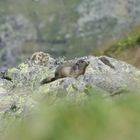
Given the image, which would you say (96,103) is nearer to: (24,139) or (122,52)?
(24,139)

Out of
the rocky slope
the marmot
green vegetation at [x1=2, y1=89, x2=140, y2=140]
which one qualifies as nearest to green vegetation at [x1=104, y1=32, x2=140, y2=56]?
the rocky slope

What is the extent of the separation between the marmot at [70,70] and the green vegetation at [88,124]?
412 inches

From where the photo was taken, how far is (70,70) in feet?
56.3

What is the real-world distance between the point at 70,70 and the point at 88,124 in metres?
11.2

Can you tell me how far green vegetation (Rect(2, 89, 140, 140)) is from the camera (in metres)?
5.81

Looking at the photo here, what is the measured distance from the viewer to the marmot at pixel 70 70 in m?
16.9

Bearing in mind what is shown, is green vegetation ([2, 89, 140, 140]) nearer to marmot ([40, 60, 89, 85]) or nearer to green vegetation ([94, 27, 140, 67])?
marmot ([40, 60, 89, 85])

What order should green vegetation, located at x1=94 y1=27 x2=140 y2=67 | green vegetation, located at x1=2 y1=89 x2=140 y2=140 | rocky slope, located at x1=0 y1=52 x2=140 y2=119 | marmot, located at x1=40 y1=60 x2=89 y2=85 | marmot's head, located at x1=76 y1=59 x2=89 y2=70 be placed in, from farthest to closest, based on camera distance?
1. green vegetation, located at x1=94 y1=27 x2=140 y2=67
2. marmot's head, located at x1=76 y1=59 x2=89 y2=70
3. marmot, located at x1=40 y1=60 x2=89 y2=85
4. rocky slope, located at x1=0 y1=52 x2=140 y2=119
5. green vegetation, located at x1=2 y1=89 x2=140 y2=140

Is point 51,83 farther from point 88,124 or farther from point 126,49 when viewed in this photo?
point 126,49

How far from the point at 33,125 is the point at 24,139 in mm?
288

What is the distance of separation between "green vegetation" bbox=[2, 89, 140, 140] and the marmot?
10476mm

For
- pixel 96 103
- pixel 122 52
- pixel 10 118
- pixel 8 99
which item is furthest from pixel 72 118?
pixel 122 52

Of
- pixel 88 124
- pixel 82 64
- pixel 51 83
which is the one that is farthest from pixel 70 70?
pixel 88 124

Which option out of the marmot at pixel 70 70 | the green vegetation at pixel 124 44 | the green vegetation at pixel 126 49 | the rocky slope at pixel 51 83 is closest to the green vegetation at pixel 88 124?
the rocky slope at pixel 51 83
